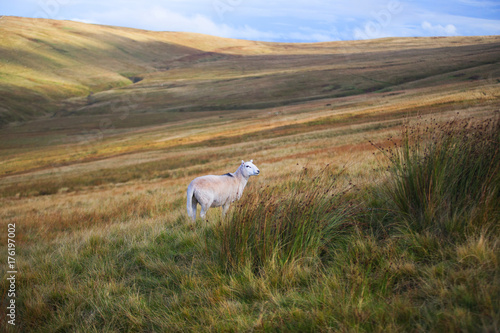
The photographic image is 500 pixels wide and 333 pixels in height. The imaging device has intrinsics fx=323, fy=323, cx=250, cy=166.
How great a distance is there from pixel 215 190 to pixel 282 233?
135 inches

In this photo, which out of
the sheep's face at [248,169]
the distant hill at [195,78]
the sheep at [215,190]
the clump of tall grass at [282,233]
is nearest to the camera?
the clump of tall grass at [282,233]

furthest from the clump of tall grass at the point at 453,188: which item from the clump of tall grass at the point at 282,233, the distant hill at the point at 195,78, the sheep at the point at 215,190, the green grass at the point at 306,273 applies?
the distant hill at the point at 195,78

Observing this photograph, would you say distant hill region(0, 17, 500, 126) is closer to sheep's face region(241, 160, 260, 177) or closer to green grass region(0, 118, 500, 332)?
sheep's face region(241, 160, 260, 177)

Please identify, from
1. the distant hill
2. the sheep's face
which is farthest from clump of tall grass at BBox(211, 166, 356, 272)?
the distant hill

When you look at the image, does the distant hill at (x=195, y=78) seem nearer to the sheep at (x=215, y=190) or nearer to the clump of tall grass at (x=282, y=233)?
the sheep at (x=215, y=190)

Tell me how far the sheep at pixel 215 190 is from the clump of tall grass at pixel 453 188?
12.1 ft

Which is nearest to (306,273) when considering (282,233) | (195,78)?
(282,233)

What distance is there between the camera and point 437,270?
124 inches

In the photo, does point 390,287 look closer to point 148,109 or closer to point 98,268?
point 98,268

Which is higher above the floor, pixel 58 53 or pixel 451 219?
pixel 58 53

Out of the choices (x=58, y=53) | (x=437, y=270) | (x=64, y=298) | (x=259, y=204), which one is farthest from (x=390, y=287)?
(x=58, y=53)

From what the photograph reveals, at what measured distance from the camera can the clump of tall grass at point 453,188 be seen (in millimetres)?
3748

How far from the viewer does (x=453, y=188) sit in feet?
13.8

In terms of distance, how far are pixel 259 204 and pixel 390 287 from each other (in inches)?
78.0
